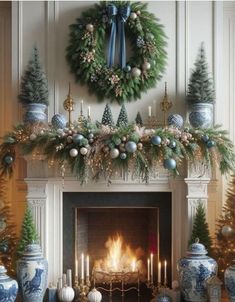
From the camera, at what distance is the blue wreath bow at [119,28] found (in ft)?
15.6

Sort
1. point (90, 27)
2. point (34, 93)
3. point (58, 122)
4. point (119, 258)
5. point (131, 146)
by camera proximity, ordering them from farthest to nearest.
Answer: point (119, 258), point (90, 27), point (34, 93), point (58, 122), point (131, 146)

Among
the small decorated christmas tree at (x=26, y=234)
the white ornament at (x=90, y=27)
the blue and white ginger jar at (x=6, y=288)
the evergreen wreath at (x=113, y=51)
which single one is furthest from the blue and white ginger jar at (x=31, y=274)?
the white ornament at (x=90, y=27)

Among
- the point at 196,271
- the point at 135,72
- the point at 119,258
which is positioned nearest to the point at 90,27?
the point at 135,72

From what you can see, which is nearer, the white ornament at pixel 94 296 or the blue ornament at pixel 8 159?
the white ornament at pixel 94 296

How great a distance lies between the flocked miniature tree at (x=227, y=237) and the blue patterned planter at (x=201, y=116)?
1.74ft

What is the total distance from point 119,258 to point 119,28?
2062mm

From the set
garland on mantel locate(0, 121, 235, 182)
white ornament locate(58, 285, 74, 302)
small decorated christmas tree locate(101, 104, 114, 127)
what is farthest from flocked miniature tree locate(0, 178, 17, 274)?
small decorated christmas tree locate(101, 104, 114, 127)

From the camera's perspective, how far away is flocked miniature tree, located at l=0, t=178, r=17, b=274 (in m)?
4.63

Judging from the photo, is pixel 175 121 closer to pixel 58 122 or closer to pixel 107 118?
pixel 107 118

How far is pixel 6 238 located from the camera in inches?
184

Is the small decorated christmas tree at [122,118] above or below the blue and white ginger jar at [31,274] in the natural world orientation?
above

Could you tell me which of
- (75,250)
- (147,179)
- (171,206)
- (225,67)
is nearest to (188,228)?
(171,206)

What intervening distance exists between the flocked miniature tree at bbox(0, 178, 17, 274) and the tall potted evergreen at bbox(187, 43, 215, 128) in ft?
5.78

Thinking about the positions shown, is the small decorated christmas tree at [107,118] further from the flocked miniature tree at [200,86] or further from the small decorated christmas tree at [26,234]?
the small decorated christmas tree at [26,234]
